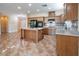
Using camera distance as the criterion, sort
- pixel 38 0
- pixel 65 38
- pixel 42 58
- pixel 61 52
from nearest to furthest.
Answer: pixel 38 0 < pixel 42 58 < pixel 65 38 < pixel 61 52

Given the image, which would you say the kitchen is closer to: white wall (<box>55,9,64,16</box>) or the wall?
white wall (<box>55,9,64,16</box>)

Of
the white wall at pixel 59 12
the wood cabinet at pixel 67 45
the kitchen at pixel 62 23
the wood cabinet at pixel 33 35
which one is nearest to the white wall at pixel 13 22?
the kitchen at pixel 62 23

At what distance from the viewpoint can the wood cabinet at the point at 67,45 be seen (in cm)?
295

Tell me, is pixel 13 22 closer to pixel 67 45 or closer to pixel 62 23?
pixel 62 23

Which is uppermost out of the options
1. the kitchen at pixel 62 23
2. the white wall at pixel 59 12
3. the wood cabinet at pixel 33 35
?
the white wall at pixel 59 12

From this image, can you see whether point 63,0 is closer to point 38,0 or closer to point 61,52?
point 38,0

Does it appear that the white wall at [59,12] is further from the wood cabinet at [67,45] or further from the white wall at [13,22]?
the white wall at [13,22]

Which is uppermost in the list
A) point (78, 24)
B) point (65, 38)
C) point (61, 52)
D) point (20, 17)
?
point (20, 17)

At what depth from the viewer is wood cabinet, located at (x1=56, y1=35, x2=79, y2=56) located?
2.95 meters

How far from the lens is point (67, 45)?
318 cm

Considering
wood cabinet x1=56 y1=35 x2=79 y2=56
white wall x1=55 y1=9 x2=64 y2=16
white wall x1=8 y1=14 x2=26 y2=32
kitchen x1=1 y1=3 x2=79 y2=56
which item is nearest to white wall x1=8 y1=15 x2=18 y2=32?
white wall x1=8 y1=14 x2=26 y2=32

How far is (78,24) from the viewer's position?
3266 mm

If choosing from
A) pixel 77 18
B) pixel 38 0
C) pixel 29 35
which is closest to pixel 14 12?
pixel 38 0

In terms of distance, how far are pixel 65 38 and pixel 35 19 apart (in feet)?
3.30
